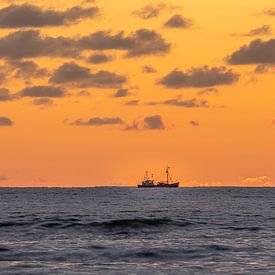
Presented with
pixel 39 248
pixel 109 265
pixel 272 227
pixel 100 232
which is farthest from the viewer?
pixel 272 227

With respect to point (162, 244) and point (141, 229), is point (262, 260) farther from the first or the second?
point (141, 229)

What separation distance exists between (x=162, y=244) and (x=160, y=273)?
18.3 metres

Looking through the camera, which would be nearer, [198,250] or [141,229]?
[198,250]

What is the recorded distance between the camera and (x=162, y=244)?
70.2 m

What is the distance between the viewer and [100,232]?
85250mm

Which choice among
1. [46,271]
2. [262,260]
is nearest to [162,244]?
[262,260]

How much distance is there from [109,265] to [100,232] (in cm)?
2977

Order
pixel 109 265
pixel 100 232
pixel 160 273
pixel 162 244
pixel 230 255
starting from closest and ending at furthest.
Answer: pixel 160 273 → pixel 109 265 → pixel 230 255 → pixel 162 244 → pixel 100 232

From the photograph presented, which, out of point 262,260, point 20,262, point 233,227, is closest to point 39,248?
point 20,262

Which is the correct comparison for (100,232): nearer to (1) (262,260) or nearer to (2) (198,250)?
(2) (198,250)

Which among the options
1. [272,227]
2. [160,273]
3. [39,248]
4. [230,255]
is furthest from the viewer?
[272,227]

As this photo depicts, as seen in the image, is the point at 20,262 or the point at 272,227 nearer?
the point at 20,262

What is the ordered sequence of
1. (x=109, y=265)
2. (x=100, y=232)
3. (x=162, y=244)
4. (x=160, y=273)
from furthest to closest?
1. (x=100, y=232)
2. (x=162, y=244)
3. (x=109, y=265)
4. (x=160, y=273)

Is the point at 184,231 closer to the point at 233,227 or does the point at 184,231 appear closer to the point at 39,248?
the point at 233,227
